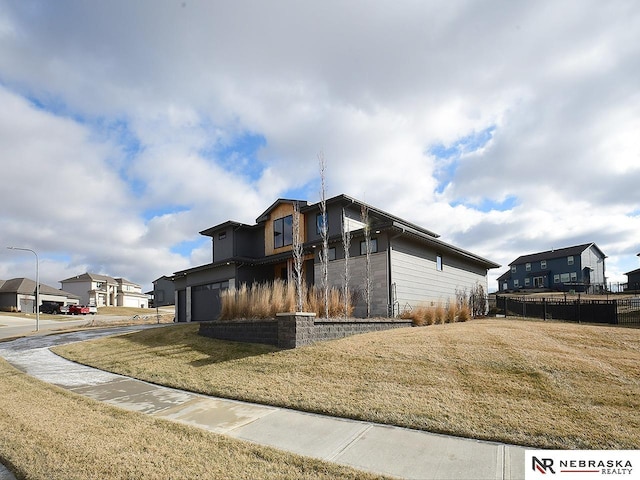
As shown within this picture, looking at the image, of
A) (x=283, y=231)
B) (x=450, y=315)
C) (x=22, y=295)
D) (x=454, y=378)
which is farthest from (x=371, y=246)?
(x=22, y=295)

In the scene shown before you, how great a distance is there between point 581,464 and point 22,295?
6613 cm

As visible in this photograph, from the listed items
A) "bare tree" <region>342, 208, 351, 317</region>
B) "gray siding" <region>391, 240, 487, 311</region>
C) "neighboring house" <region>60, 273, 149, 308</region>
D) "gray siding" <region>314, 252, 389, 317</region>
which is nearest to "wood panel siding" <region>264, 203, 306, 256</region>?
"bare tree" <region>342, 208, 351, 317</region>

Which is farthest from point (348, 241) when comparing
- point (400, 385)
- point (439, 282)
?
point (400, 385)

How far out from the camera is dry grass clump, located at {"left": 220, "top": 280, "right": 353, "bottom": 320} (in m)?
13.1

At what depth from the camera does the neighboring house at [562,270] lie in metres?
49.6

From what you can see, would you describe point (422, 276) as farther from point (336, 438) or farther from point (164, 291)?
point (164, 291)

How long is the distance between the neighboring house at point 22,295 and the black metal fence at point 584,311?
60.1 m

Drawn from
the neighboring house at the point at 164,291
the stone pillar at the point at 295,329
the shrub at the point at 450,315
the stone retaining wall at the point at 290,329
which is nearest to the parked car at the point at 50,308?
the neighboring house at the point at 164,291

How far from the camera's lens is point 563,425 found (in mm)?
5402

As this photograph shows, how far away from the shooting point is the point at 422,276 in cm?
2031

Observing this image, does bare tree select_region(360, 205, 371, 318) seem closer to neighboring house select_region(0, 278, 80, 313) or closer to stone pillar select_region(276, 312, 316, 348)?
stone pillar select_region(276, 312, 316, 348)

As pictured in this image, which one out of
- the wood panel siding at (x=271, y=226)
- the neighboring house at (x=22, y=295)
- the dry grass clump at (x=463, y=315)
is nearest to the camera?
the dry grass clump at (x=463, y=315)

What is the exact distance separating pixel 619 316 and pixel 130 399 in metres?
19.3

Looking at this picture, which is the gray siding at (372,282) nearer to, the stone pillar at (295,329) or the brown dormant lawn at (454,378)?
the brown dormant lawn at (454,378)
